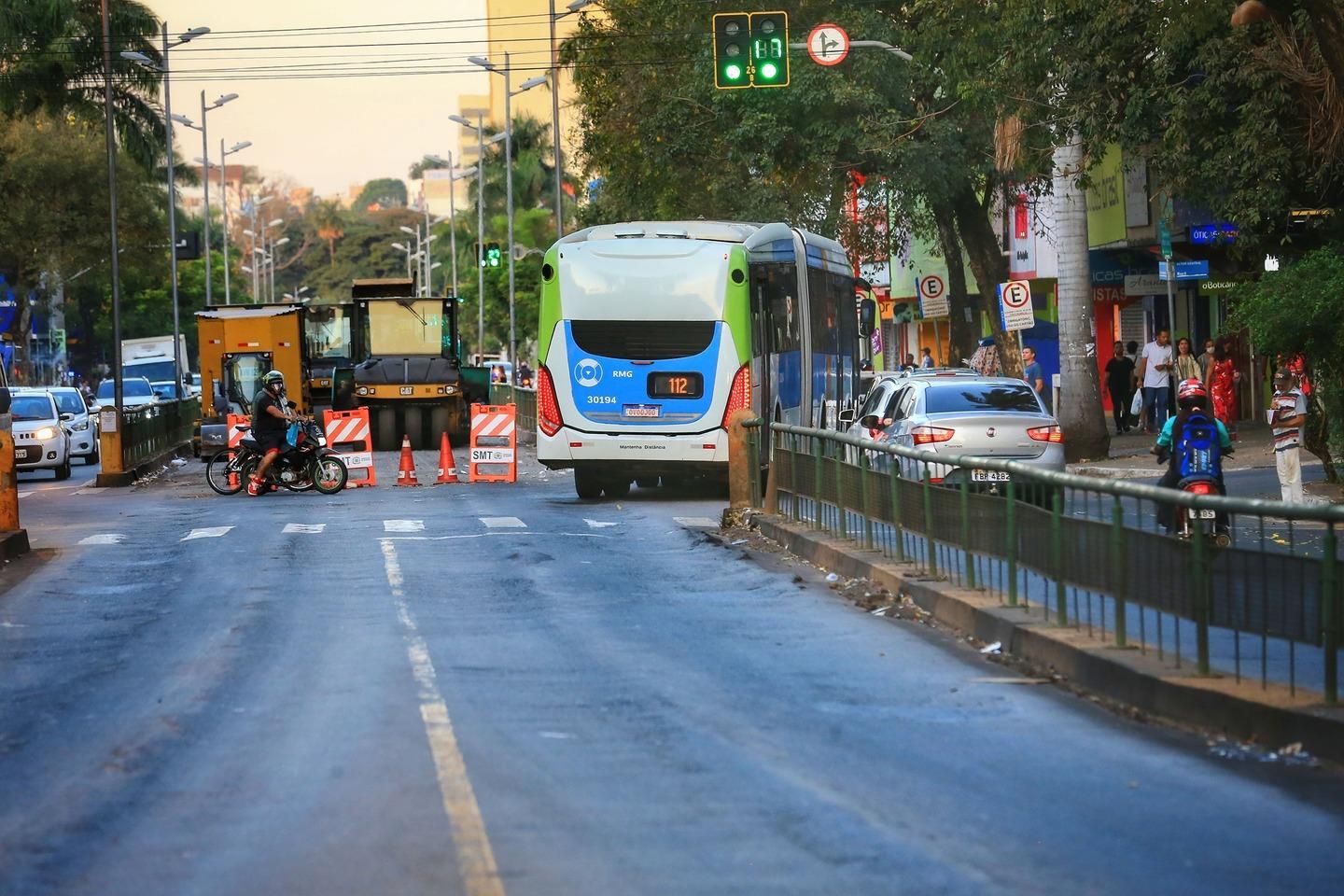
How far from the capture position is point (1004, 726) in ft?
33.2

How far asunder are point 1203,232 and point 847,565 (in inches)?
890

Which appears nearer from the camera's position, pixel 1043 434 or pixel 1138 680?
pixel 1138 680

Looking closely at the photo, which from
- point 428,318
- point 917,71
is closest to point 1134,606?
point 917,71

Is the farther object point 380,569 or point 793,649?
point 380,569

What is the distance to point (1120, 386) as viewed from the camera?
43656 mm

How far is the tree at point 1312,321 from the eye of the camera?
2338cm

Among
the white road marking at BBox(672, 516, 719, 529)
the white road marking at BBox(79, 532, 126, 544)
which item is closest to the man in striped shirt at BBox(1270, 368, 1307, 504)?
the white road marking at BBox(672, 516, 719, 529)

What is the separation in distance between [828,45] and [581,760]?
2225 centimetres

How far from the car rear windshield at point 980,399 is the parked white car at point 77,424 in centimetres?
2594

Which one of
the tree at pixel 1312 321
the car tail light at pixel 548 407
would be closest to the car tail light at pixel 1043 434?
the tree at pixel 1312 321

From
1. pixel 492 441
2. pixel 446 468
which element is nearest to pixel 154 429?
pixel 446 468

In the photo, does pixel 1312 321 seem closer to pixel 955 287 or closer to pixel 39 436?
pixel 955 287

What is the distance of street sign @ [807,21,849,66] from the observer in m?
29.8

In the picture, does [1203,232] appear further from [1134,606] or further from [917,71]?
[1134,606]
